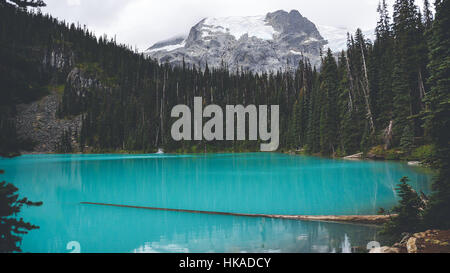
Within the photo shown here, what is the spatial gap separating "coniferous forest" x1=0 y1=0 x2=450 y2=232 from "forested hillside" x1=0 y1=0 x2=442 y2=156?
4.0 inches

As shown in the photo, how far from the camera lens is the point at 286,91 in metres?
85.1

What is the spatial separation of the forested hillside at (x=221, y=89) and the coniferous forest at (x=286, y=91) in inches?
4.0

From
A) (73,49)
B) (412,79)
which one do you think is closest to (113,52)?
(73,49)

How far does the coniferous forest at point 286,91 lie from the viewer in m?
8.65

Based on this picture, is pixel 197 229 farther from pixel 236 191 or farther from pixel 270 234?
pixel 236 191

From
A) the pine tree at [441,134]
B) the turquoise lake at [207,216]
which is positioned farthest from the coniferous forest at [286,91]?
the turquoise lake at [207,216]

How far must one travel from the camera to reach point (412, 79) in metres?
34.2

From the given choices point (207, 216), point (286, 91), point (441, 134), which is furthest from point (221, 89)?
point (441, 134)

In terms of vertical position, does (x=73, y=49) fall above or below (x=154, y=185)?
above

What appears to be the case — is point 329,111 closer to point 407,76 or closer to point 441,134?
point 407,76

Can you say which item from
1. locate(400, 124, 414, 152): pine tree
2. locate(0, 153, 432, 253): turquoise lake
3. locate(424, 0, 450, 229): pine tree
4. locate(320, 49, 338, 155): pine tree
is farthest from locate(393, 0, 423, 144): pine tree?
locate(424, 0, 450, 229): pine tree

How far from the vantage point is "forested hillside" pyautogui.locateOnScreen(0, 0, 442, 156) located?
101 ft

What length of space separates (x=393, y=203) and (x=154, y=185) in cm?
1451

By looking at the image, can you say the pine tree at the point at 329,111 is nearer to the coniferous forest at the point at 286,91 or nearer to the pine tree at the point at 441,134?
the coniferous forest at the point at 286,91
